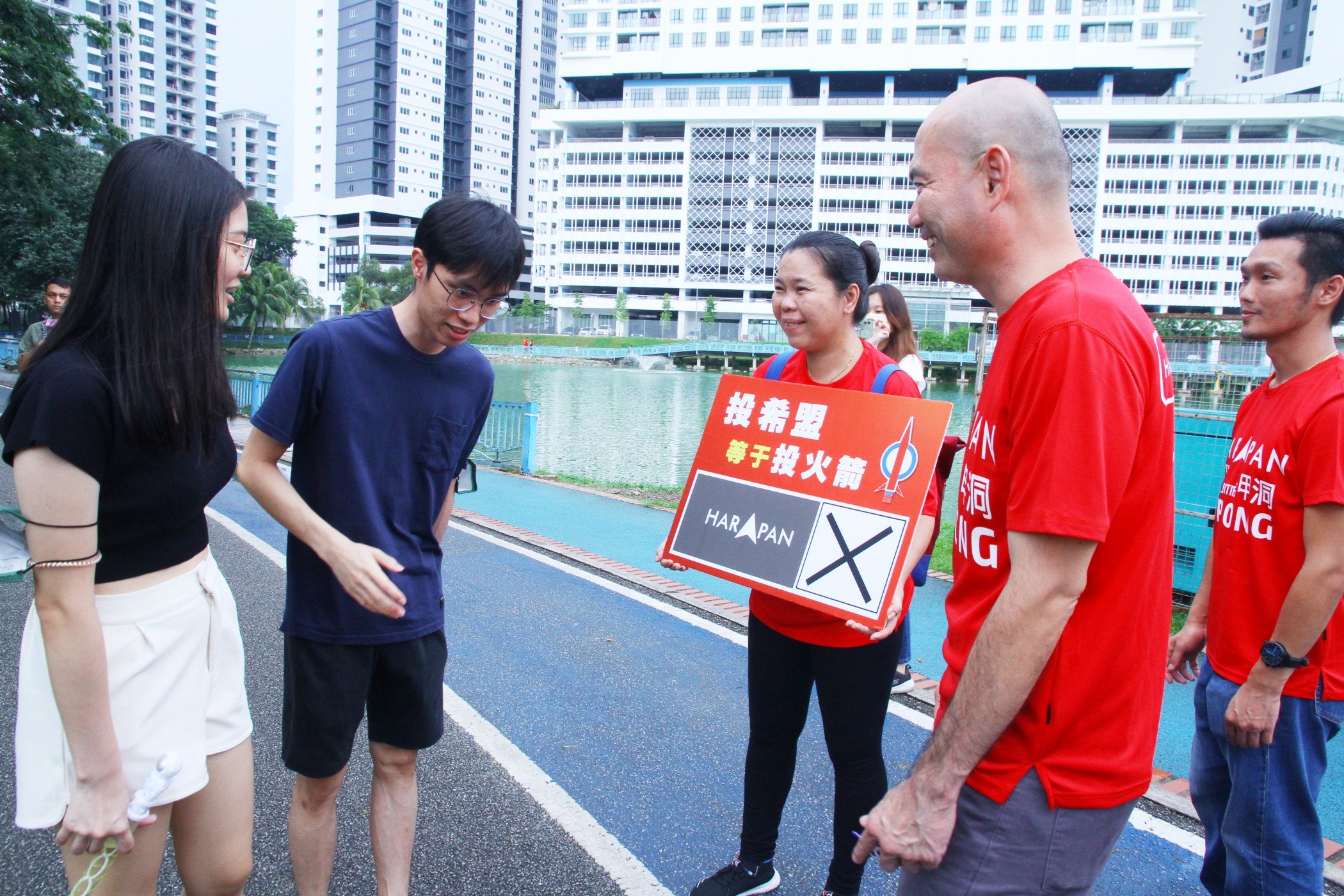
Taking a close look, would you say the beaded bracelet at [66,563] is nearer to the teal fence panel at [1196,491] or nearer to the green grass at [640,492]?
the teal fence panel at [1196,491]

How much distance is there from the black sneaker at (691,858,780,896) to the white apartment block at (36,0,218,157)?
127 metres

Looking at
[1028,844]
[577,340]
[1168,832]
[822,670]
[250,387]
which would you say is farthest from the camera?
[577,340]

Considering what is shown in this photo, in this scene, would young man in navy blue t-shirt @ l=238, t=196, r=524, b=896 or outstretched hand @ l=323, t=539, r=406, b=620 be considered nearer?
outstretched hand @ l=323, t=539, r=406, b=620

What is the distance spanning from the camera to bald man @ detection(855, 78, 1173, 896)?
1354 mm

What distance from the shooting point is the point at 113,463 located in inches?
65.1

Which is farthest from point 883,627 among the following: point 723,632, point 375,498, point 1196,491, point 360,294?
point 360,294

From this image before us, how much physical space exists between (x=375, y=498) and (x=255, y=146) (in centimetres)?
15428

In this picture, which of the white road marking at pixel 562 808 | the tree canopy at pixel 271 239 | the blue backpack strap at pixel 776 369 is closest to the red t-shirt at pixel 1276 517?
the blue backpack strap at pixel 776 369

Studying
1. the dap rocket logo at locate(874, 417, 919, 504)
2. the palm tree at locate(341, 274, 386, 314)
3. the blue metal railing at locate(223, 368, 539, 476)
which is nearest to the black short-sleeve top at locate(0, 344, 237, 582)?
the dap rocket logo at locate(874, 417, 919, 504)

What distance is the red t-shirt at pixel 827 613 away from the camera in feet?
8.27

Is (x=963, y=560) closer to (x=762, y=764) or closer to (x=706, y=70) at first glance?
(x=762, y=764)

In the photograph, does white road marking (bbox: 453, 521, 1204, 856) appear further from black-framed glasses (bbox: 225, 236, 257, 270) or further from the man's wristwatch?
black-framed glasses (bbox: 225, 236, 257, 270)

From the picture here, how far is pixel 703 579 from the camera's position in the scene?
671 centimetres

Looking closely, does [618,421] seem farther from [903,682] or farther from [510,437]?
[903,682]
